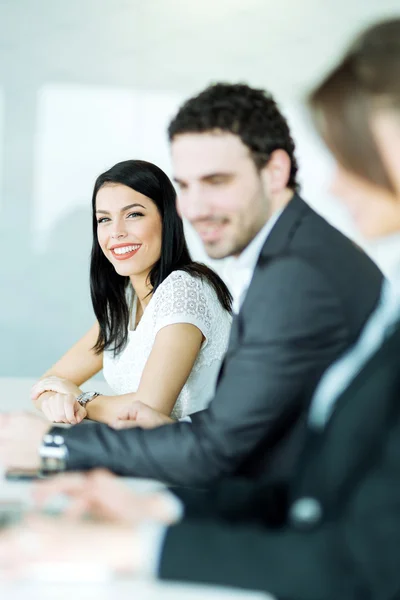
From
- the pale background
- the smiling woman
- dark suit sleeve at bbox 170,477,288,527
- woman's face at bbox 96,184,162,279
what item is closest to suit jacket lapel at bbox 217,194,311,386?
dark suit sleeve at bbox 170,477,288,527

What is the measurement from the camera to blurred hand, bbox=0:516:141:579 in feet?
2.68

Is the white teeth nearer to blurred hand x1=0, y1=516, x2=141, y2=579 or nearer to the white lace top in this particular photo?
the white lace top

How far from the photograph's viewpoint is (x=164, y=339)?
1982 mm

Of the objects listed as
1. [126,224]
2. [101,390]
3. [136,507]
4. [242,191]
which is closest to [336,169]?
[242,191]

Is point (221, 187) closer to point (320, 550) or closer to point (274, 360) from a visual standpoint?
point (274, 360)

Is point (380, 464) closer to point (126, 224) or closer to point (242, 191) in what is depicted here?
point (242, 191)

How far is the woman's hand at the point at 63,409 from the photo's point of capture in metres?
1.88

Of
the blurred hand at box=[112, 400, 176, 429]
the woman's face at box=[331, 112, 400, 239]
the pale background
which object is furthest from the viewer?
the pale background

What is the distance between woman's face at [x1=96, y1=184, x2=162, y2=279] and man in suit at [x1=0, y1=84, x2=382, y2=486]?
1.03 m

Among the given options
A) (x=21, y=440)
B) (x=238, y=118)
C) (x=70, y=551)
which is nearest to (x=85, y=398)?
(x=21, y=440)

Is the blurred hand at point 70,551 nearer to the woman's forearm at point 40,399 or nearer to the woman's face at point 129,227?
the woman's forearm at point 40,399

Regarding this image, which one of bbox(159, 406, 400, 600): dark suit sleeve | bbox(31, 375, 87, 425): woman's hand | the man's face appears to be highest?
the man's face

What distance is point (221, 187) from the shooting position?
1.27 m

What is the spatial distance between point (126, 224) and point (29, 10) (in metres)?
2.73
